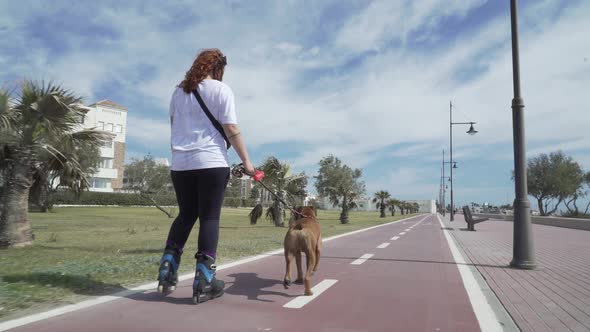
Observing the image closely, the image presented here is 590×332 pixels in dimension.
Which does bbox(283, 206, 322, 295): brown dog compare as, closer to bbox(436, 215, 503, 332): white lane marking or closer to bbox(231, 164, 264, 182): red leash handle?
bbox(231, 164, 264, 182): red leash handle

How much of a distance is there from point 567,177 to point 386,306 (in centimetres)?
6267

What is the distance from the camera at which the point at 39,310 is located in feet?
10.8

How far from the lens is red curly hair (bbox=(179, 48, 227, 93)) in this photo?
3729 millimetres

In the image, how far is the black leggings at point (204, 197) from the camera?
142 inches

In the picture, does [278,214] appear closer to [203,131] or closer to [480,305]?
[480,305]

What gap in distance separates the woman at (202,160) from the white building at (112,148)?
2843 inches

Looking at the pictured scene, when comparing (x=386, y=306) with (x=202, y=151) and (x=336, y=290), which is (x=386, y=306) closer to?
(x=336, y=290)

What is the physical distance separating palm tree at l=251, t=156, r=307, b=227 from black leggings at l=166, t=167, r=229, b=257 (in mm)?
17188

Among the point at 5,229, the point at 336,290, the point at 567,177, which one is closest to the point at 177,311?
the point at 336,290

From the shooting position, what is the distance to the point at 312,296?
4156mm

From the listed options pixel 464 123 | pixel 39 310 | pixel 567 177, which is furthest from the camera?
pixel 567 177

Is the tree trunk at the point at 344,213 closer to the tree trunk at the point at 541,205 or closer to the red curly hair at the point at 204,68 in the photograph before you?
the red curly hair at the point at 204,68

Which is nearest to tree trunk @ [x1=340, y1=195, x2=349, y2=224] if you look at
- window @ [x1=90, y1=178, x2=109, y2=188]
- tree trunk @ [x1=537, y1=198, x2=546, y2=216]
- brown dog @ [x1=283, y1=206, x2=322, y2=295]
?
brown dog @ [x1=283, y1=206, x2=322, y2=295]

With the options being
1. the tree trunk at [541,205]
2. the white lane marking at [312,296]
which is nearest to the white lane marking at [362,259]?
the white lane marking at [312,296]
